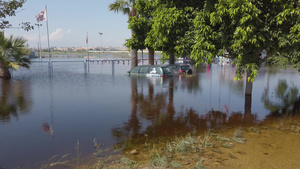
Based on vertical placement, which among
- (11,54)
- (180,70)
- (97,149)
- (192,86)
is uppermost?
(11,54)

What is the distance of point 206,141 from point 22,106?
821 cm

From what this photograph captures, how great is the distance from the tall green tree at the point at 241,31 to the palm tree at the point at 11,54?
17331 millimetres

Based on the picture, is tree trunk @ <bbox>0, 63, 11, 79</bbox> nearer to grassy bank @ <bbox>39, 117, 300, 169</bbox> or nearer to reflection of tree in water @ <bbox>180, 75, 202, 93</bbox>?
reflection of tree in water @ <bbox>180, 75, 202, 93</bbox>

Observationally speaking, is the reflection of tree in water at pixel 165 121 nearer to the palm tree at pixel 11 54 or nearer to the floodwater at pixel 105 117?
the floodwater at pixel 105 117

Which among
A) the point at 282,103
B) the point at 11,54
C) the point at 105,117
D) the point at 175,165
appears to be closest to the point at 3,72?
the point at 11,54

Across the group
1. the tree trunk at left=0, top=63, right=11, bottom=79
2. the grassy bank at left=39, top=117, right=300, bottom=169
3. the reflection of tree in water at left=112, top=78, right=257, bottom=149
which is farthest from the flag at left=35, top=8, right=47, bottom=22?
the grassy bank at left=39, top=117, right=300, bottom=169

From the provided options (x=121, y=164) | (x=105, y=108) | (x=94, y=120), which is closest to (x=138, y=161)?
(x=121, y=164)

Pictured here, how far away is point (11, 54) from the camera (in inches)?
797

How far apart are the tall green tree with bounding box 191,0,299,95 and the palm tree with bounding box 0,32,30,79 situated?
17.3 meters

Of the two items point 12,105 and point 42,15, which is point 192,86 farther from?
point 42,15

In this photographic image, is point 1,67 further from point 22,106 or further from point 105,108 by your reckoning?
point 105,108

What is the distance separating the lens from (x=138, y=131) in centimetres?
692

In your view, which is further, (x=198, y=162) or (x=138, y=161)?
(x=138, y=161)

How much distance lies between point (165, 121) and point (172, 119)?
0.38 m
